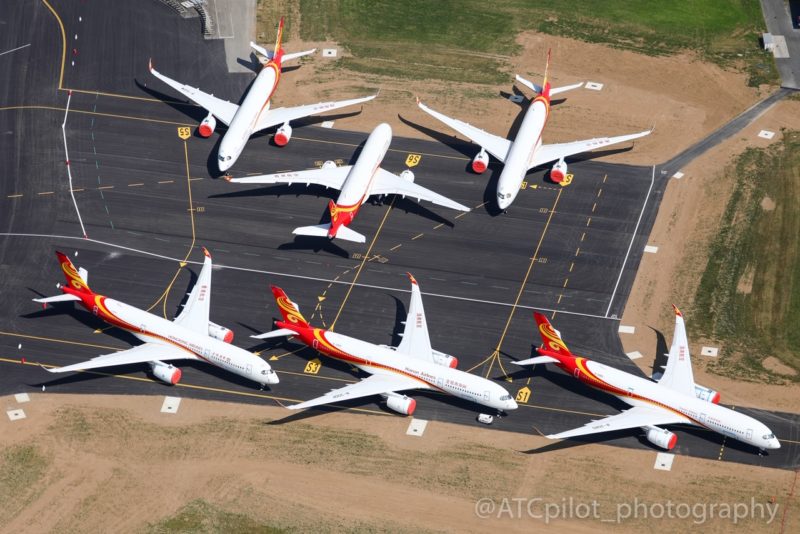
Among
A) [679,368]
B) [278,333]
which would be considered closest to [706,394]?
[679,368]

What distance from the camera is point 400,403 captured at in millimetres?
132875

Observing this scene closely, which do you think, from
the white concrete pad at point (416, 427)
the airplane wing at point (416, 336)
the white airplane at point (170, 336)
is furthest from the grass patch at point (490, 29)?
the white concrete pad at point (416, 427)

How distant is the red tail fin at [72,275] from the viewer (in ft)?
465

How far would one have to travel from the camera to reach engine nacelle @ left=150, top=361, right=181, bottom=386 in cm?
13650

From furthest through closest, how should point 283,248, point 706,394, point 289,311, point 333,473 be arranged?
point 283,248 → point 289,311 → point 706,394 → point 333,473

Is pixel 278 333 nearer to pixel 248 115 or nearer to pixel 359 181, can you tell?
pixel 359 181

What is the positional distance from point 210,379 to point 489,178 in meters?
50.4

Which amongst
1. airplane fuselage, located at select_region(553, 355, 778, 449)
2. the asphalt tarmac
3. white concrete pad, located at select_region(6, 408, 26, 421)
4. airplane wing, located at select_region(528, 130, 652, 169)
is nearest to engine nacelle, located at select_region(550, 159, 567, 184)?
airplane wing, located at select_region(528, 130, 652, 169)

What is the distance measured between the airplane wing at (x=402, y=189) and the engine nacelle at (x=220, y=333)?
28995 mm

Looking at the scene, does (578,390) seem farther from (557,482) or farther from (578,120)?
(578,120)

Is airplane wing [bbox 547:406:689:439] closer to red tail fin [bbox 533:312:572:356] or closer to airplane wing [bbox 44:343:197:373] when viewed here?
red tail fin [bbox 533:312:572:356]

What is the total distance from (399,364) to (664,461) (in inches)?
1237

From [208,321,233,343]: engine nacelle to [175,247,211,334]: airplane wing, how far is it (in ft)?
2.97

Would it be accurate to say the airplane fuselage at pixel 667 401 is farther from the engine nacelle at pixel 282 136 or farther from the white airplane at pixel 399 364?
the engine nacelle at pixel 282 136
